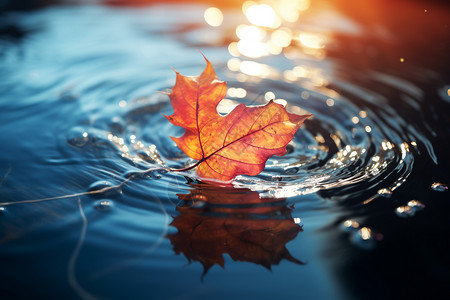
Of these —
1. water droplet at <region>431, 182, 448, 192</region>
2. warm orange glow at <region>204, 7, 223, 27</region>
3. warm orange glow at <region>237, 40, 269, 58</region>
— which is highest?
warm orange glow at <region>204, 7, 223, 27</region>

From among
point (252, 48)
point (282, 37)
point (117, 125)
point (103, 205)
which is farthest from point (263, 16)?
point (103, 205)

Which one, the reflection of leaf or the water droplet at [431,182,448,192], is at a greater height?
the water droplet at [431,182,448,192]

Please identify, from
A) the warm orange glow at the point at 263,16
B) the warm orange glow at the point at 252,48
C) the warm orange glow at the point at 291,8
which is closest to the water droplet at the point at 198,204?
the warm orange glow at the point at 252,48

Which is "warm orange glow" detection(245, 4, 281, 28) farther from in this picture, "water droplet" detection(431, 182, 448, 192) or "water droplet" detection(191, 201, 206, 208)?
"water droplet" detection(191, 201, 206, 208)

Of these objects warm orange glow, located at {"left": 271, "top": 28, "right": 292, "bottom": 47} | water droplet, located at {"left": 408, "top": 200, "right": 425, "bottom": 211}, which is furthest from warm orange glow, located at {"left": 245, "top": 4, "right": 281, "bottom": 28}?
water droplet, located at {"left": 408, "top": 200, "right": 425, "bottom": 211}

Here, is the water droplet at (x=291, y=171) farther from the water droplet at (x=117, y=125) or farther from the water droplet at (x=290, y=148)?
the water droplet at (x=117, y=125)

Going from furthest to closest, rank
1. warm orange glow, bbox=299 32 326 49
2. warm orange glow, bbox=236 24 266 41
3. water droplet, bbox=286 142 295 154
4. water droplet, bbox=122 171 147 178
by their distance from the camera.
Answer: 1. warm orange glow, bbox=236 24 266 41
2. warm orange glow, bbox=299 32 326 49
3. water droplet, bbox=286 142 295 154
4. water droplet, bbox=122 171 147 178

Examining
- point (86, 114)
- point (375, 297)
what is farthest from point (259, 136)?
point (86, 114)
